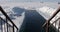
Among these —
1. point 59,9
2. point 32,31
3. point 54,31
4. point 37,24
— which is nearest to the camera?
point 59,9

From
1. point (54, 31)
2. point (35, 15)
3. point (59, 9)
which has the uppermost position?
point (59, 9)

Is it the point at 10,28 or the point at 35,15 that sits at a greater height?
the point at 10,28

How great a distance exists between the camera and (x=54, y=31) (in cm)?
401

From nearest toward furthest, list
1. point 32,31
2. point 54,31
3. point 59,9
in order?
Result: point 59,9 → point 54,31 → point 32,31

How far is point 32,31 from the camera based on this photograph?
19.3ft

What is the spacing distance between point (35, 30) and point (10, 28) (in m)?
A: 3.30

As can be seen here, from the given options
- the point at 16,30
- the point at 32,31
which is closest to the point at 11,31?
the point at 16,30

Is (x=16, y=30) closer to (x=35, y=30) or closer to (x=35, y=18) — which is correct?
(x=35, y=30)

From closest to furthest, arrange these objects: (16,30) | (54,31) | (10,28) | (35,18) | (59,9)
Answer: (59,9), (10,28), (16,30), (54,31), (35,18)

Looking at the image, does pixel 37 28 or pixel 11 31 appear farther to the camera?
pixel 37 28

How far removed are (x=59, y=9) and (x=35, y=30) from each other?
4.62 metres

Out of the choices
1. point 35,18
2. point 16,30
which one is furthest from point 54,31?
point 35,18

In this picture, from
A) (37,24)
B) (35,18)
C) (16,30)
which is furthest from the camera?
(35,18)

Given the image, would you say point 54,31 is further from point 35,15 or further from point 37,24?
point 35,15
